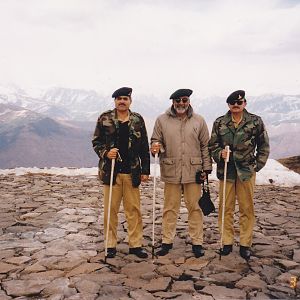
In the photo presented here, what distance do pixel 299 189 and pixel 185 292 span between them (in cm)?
1023

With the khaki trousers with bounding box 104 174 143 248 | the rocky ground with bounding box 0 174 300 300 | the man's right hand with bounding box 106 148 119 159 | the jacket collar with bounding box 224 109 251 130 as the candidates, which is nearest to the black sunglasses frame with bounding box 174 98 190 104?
the jacket collar with bounding box 224 109 251 130

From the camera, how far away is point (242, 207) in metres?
6.82

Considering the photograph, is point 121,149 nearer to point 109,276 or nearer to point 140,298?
point 109,276

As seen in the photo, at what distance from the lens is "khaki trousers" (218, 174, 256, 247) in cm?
675

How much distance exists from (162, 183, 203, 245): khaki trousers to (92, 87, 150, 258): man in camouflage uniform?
51 centimetres

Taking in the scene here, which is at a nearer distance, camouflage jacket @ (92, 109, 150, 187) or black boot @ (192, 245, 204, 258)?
camouflage jacket @ (92, 109, 150, 187)

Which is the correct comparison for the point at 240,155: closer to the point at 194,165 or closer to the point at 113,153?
the point at 194,165

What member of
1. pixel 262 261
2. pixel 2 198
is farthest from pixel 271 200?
pixel 2 198

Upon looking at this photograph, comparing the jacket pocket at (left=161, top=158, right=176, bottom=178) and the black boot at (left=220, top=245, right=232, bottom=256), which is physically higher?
the jacket pocket at (left=161, top=158, right=176, bottom=178)

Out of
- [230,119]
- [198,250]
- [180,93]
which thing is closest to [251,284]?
[198,250]

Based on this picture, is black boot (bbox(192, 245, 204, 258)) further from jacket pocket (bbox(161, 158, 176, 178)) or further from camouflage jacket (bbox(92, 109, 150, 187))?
camouflage jacket (bbox(92, 109, 150, 187))

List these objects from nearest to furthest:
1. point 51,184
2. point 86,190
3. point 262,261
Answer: point 262,261, point 86,190, point 51,184

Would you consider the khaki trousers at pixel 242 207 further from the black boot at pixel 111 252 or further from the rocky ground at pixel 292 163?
the rocky ground at pixel 292 163

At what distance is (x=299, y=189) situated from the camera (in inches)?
567
